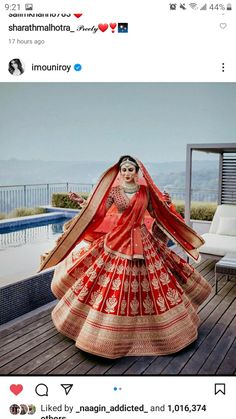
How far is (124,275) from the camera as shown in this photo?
259cm

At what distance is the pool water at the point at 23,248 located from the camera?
145 inches

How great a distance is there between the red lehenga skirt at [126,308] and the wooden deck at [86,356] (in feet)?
0.26

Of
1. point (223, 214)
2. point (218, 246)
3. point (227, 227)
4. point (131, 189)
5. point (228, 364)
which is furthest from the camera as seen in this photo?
point (223, 214)

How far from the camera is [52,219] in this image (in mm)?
8969

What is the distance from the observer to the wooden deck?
2.38 metres

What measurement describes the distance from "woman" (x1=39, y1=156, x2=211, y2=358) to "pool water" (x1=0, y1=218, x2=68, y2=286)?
2.33ft
